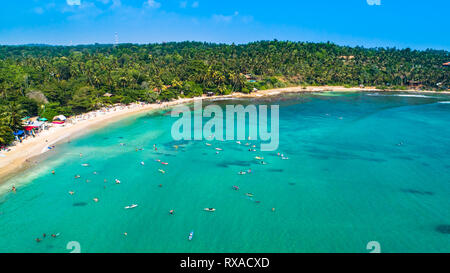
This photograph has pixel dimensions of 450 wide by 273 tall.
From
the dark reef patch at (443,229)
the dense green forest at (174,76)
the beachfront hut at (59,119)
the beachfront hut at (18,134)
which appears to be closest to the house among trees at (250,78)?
the dense green forest at (174,76)

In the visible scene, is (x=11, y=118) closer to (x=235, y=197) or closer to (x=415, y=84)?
(x=235, y=197)

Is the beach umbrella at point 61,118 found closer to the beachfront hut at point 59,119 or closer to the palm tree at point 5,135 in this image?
the beachfront hut at point 59,119

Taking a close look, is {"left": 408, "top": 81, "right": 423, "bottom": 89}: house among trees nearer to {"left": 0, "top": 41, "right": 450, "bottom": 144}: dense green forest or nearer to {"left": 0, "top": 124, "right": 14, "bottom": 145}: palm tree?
{"left": 0, "top": 41, "right": 450, "bottom": 144}: dense green forest

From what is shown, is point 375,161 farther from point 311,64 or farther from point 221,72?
point 311,64

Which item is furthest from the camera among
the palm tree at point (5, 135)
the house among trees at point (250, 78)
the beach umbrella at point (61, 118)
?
the house among trees at point (250, 78)

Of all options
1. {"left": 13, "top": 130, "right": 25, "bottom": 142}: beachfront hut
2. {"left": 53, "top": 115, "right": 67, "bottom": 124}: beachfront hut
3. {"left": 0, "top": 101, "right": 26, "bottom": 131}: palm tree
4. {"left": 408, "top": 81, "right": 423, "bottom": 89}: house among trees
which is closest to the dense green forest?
{"left": 0, "top": 101, "right": 26, "bottom": 131}: palm tree
